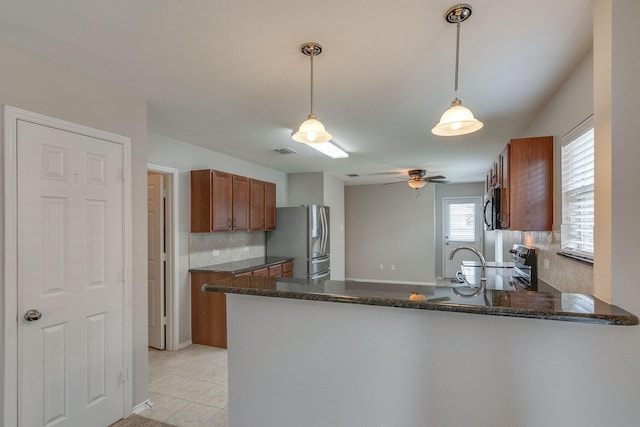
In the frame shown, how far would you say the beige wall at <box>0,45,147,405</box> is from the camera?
1895 mm

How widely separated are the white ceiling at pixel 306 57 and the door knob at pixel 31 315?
5.02 ft

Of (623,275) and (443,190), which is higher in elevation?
(443,190)

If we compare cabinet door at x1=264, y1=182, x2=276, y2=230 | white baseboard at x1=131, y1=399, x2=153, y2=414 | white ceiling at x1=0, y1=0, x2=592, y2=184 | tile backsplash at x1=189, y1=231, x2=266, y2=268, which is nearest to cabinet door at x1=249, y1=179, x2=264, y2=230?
cabinet door at x1=264, y1=182, x2=276, y2=230

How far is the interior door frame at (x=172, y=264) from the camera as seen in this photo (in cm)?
385

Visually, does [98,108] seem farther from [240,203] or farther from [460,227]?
[460,227]

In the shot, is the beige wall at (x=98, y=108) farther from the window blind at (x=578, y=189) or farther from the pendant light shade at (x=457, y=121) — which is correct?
the window blind at (x=578, y=189)

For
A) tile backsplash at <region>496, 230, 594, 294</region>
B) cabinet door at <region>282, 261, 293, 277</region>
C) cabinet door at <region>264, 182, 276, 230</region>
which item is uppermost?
cabinet door at <region>264, 182, 276, 230</region>

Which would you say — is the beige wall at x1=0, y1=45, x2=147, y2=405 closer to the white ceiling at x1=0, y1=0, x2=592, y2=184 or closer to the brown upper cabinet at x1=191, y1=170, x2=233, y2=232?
the white ceiling at x1=0, y1=0, x2=592, y2=184

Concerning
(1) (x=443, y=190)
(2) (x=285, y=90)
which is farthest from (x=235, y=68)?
(1) (x=443, y=190)

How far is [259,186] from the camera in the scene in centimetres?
498

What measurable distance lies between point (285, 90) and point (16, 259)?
198cm

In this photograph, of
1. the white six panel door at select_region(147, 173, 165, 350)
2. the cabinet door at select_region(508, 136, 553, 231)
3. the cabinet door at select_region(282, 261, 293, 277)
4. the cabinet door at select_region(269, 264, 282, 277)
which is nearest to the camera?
the cabinet door at select_region(508, 136, 553, 231)

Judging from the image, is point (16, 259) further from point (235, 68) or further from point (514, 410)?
point (514, 410)

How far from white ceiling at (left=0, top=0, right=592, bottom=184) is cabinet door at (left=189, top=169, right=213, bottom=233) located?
842mm
